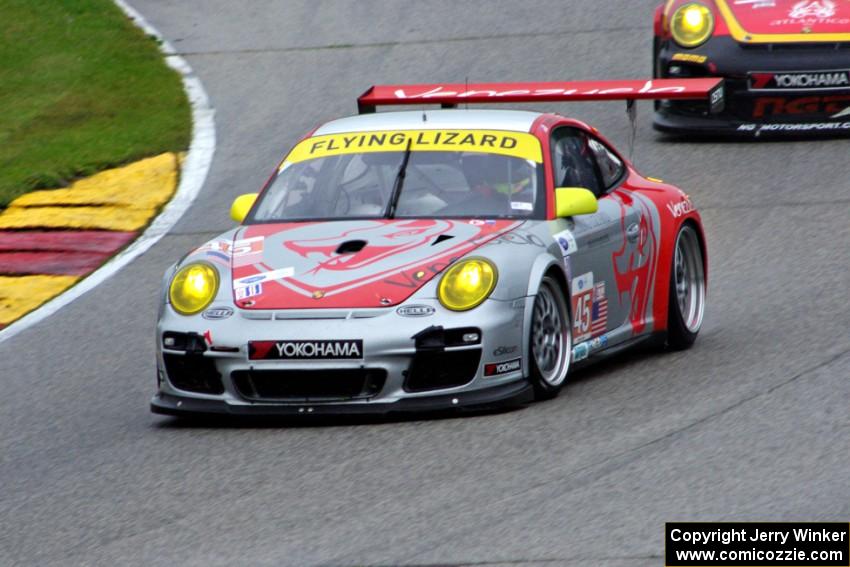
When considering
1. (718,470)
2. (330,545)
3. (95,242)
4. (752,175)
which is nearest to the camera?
(330,545)

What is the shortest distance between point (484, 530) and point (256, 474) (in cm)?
116

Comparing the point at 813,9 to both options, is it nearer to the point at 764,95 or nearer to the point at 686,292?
the point at 764,95

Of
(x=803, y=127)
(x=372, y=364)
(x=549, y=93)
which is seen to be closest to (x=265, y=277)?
(x=372, y=364)

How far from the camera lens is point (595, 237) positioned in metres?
7.87

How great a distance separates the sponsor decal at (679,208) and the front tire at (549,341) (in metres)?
1.44

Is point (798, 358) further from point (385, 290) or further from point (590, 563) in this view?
point (590, 563)

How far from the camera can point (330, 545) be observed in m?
5.34

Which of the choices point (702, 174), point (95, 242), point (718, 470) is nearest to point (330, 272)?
point (718, 470)

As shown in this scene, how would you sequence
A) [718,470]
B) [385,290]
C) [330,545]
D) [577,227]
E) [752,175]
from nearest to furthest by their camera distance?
[330,545] < [718,470] < [385,290] < [577,227] < [752,175]

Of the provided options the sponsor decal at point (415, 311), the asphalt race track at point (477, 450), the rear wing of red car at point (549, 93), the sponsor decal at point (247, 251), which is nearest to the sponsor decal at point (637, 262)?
the asphalt race track at point (477, 450)

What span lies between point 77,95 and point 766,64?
596cm

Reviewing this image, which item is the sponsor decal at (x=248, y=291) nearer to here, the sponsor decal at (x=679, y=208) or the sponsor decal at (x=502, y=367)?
the sponsor decal at (x=502, y=367)

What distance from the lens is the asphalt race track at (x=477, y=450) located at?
539 centimetres

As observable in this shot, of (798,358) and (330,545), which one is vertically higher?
(330,545)
